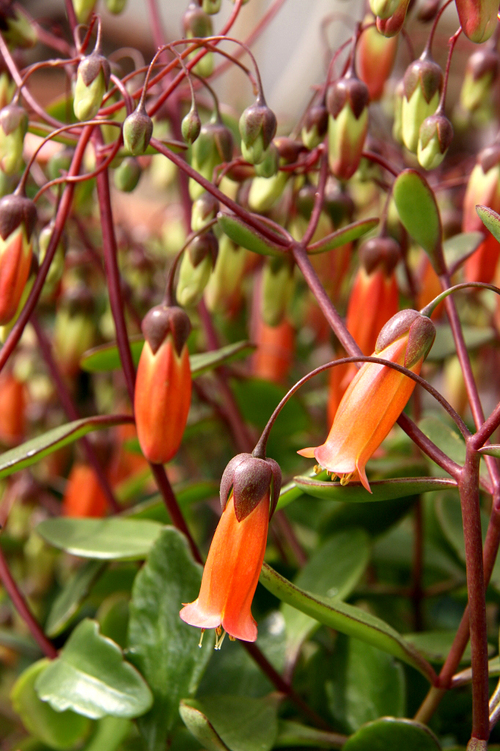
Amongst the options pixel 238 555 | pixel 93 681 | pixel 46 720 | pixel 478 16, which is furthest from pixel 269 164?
pixel 46 720

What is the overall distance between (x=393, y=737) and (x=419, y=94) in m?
0.40

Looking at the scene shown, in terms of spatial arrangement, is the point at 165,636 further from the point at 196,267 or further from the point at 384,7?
the point at 384,7

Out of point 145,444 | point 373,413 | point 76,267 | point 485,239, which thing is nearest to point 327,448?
point 373,413

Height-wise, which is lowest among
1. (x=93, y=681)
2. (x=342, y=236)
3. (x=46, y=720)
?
(x=46, y=720)

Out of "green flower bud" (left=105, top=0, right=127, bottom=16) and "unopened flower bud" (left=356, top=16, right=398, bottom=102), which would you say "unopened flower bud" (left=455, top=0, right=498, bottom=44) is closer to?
"unopened flower bud" (left=356, top=16, right=398, bottom=102)

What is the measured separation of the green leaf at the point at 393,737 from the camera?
1.30ft

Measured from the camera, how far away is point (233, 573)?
341mm

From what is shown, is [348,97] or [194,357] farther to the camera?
[194,357]

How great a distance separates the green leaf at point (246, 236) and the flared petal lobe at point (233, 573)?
0.15 metres

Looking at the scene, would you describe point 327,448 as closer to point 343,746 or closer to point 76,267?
point 343,746

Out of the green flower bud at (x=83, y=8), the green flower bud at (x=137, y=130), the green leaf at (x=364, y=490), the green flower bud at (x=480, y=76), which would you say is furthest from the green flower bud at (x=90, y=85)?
the green flower bud at (x=480, y=76)

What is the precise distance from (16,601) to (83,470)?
24cm

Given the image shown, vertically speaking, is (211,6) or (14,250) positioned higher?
(211,6)

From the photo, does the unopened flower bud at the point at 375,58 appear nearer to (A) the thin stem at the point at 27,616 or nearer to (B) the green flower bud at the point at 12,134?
(B) the green flower bud at the point at 12,134
